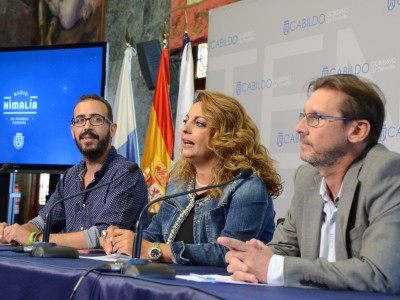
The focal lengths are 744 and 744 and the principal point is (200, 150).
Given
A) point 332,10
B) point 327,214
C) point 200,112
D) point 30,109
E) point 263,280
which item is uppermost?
point 332,10

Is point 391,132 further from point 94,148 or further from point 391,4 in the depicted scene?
point 94,148

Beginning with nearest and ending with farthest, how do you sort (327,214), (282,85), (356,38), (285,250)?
(327,214) → (285,250) → (356,38) → (282,85)

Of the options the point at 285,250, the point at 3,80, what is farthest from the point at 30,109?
the point at 285,250

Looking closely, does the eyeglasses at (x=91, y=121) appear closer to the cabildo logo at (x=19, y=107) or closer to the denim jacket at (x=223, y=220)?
the denim jacket at (x=223, y=220)

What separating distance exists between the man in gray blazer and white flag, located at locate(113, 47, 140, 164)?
3.55m

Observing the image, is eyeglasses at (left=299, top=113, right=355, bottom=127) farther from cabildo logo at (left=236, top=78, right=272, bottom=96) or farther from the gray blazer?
cabildo logo at (left=236, top=78, right=272, bottom=96)

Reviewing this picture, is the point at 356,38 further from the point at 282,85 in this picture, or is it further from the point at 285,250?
the point at 285,250

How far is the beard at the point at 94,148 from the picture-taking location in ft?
13.6

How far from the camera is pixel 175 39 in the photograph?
263 inches

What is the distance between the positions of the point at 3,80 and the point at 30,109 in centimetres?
40

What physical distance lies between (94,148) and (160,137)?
78.4 inches

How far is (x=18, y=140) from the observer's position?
19.8 ft

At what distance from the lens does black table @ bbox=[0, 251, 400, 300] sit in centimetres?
183

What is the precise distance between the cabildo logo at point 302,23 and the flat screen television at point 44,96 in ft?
4.97
